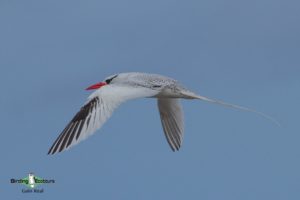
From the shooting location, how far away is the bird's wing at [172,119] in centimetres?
2256

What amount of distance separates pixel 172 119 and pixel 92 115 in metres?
5.06

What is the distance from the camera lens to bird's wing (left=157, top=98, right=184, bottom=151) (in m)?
22.6

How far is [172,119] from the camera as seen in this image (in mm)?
22750

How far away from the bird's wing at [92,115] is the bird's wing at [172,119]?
154 inches

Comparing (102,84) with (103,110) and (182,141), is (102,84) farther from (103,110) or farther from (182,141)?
(182,141)

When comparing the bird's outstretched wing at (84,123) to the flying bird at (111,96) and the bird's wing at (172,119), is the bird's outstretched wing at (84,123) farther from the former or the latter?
the bird's wing at (172,119)

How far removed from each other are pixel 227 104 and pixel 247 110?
656 millimetres

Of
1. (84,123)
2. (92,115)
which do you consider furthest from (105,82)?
(84,123)

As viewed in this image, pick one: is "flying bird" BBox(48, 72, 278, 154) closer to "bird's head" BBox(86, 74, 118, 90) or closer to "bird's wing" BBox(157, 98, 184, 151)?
"bird's head" BBox(86, 74, 118, 90)

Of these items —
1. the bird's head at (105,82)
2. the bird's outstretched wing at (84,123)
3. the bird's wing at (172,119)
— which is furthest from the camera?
the bird's wing at (172,119)

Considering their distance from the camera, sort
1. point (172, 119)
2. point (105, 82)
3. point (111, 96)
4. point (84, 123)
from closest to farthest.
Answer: point (84, 123), point (111, 96), point (105, 82), point (172, 119)

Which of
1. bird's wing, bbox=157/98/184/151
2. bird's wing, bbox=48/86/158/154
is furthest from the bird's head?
bird's wing, bbox=157/98/184/151

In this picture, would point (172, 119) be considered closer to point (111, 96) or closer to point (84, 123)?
point (111, 96)

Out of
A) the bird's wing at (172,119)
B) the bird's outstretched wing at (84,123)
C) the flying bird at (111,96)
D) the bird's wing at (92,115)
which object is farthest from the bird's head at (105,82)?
the bird's wing at (172,119)
